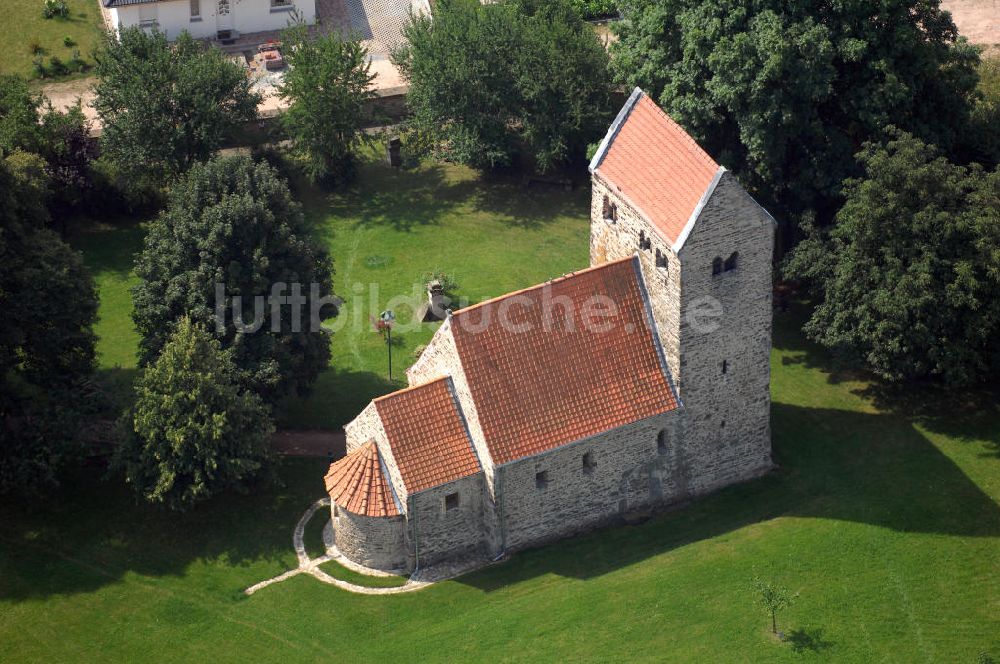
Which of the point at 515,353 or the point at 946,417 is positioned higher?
the point at 515,353

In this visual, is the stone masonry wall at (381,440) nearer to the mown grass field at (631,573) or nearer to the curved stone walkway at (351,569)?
the curved stone walkway at (351,569)

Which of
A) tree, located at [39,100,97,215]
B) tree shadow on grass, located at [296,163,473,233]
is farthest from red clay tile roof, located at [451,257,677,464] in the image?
tree, located at [39,100,97,215]

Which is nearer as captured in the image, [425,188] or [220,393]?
[220,393]

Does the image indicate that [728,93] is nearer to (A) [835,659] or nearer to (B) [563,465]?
(B) [563,465]

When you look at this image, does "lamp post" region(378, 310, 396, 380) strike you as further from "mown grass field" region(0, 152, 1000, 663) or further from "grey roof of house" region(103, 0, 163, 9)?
"grey roof of house" region(103, 0, 163, 9)

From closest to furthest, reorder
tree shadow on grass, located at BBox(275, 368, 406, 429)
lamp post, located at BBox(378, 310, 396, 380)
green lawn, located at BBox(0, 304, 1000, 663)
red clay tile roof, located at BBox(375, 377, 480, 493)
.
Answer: green lawn, located at BBox(0, 304, 1000, 663), red clay tile roof, located at BBox(375, 377, 480, 493), tree shadow on grass, located at BBox(275, 368, 406, 429), lamp post, located at BBox(378, 310, 396, 380)

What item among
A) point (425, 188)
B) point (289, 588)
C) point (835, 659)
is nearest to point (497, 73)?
point (425, 188)

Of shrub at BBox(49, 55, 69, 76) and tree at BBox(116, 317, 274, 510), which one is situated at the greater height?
shrub at BBox(49, 55, 69, 76)

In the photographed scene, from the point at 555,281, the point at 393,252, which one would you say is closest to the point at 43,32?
the point at 393,252
